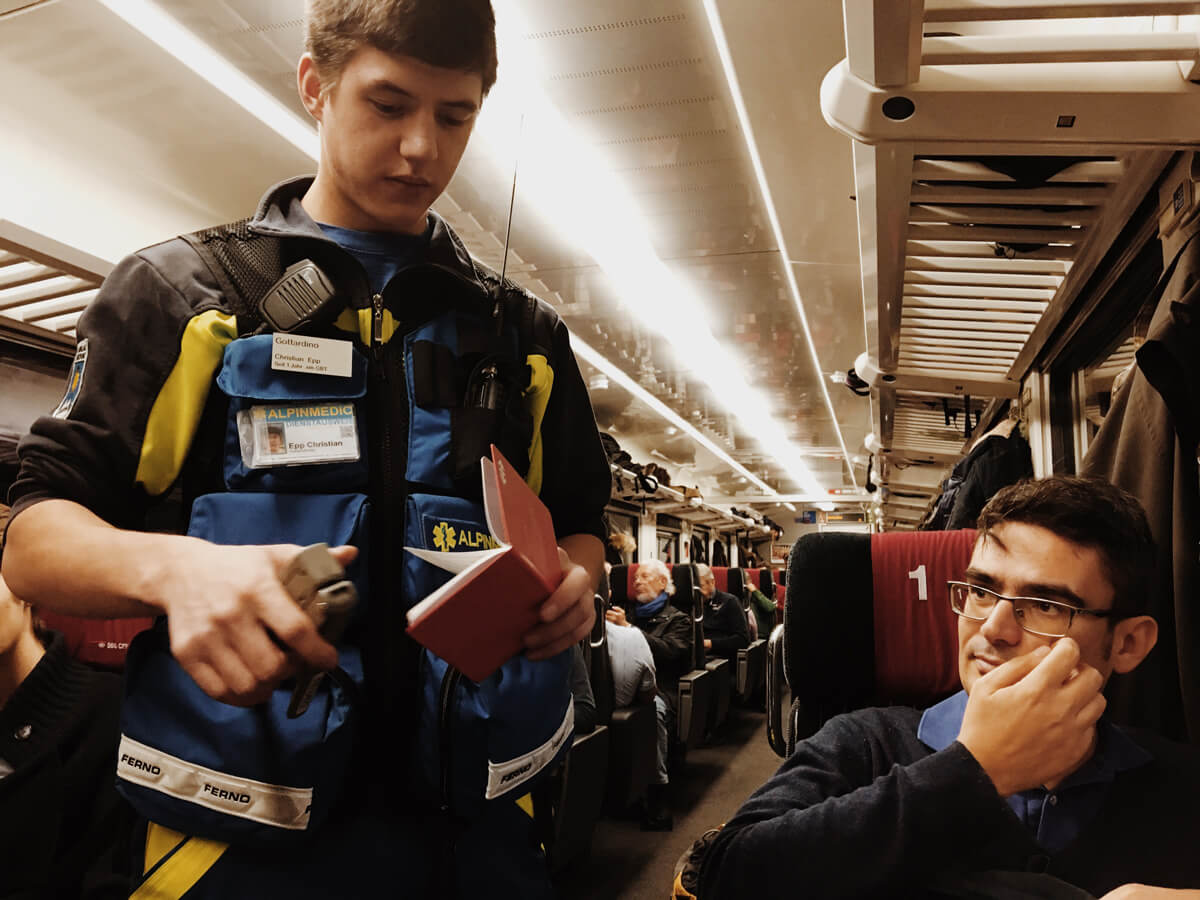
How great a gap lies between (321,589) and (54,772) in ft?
→ 4.94

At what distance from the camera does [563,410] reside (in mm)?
1126

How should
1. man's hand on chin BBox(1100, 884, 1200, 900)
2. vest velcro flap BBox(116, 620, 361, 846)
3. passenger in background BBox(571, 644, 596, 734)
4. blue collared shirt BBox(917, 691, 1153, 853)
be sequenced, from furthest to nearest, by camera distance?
passenger in background BBox(571, 644, 596, 734) < blue collared shirt BBox(917, 691, 1153, 853) < man's hand on chin BBox(1100, 884, 1200, 900) < vest velcro flap BBox(116, 620, 361, 846)

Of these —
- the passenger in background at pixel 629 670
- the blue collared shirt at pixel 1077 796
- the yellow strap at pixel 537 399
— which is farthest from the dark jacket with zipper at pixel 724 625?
the yellow strap at pixel 537 399

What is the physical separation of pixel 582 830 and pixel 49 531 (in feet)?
13.0

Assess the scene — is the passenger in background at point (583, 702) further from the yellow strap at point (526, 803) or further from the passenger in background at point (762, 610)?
the passenger in background at point (762, 610)

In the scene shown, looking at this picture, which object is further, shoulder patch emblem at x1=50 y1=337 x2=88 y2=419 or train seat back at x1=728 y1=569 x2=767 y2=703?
train seat back at x1=728 y1=569 x2=767 y2=703

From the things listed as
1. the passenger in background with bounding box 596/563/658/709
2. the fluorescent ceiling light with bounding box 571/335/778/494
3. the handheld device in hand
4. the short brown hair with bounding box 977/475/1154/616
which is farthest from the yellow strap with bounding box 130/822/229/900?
the passenger in background with bounding box 596/563/658/709

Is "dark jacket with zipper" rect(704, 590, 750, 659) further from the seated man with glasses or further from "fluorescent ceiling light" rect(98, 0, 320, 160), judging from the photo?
the seated man with glasses

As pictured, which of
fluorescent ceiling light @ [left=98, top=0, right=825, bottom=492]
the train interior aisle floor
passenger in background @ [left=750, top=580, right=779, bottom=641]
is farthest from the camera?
passenger in background @ [left=750, top=580, right=779, bottom=641]

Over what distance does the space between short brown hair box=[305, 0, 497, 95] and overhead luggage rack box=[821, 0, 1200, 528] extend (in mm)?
643

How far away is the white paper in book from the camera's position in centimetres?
61

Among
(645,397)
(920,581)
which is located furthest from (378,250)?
(645,397)

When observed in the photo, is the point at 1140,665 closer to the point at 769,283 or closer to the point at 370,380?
the point at 370,380

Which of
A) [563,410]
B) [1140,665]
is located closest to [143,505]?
[563,410]
